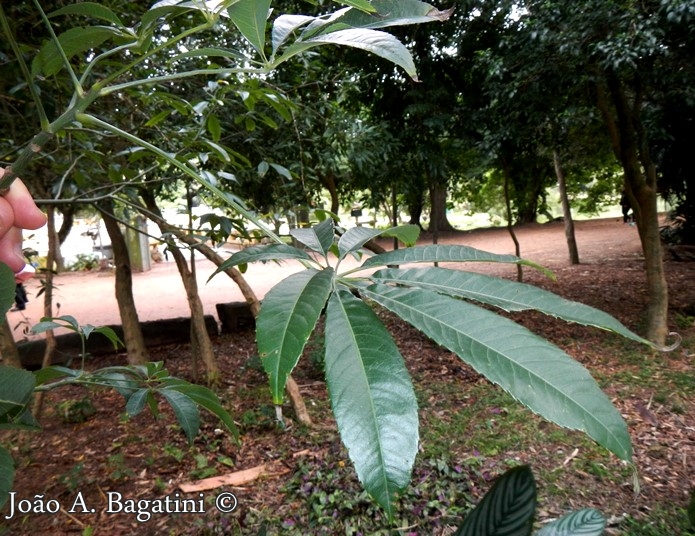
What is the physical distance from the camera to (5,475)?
46 centimetres

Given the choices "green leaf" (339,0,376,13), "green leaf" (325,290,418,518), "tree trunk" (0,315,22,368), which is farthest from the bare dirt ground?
"green leaf" (339,0,376,13)

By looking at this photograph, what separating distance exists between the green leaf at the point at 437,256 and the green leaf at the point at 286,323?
0.08m

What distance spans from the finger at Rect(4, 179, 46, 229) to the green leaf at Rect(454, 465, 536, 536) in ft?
2.20

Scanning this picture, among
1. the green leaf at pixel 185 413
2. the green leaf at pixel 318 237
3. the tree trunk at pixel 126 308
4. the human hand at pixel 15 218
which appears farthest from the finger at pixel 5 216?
the tree trunk at pixel 126 308

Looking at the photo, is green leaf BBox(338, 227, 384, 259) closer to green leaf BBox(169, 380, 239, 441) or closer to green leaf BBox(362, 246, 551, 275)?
green leaf BBox(362, 246, 551, 275)

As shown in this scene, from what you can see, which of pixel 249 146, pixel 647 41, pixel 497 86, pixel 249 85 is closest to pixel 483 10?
pixel 497 86

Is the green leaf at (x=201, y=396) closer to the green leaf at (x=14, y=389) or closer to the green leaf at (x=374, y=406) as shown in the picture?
the green leaf at (x=14, y=389)

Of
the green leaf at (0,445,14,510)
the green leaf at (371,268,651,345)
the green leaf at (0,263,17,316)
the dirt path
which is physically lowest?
the dirt path

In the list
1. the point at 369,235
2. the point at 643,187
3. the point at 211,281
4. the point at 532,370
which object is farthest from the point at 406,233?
the point at 211,281

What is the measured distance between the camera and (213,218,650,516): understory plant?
276 mm

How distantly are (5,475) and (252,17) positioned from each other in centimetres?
52

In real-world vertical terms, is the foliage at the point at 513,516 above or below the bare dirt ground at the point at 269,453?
above

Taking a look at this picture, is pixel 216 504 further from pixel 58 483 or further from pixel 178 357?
pixel 178 357

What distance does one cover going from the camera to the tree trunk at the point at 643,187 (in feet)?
11.8
